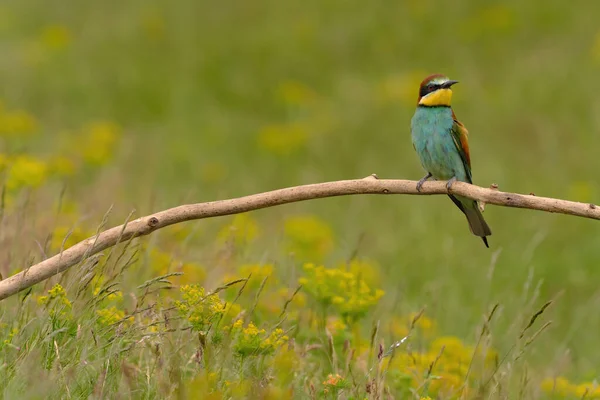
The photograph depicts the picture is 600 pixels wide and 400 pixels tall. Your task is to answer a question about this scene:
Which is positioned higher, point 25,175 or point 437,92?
point 437,92

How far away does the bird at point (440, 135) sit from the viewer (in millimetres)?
4480

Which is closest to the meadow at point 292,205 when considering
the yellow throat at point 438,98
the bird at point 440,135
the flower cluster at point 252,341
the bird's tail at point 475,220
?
the flower cluster at point 252,341

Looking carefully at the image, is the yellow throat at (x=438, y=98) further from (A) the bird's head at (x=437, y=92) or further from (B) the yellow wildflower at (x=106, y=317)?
(B) the yellow wildflower at (x=106, y=317)

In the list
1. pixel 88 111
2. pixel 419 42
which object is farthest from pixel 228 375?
pixel 419 42

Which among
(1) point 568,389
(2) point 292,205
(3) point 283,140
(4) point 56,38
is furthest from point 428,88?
(4) point 56,38

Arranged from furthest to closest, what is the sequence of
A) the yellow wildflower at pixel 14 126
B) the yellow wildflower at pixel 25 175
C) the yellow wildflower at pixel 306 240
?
the yellow wildflower at pixel 14 126 < the yellow wildflower at pixel 306 240 < the yellow wildflower at pixel 25 175

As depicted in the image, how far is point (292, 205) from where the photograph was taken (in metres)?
8.67

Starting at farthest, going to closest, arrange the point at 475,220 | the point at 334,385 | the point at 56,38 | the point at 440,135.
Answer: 1. the point at 56,38
2. the point at 440,135
3. the point at 475,220
4. the point at 334,385

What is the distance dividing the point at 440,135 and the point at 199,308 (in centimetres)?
190

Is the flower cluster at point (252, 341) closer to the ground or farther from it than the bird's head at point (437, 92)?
closer to the ground

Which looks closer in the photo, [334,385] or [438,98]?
[334,385]

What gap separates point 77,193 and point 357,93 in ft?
14.8

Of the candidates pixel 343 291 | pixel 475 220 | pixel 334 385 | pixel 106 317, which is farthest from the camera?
pixel 475 220

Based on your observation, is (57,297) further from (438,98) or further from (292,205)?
(292,205)
